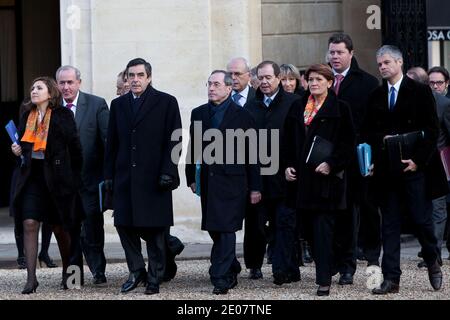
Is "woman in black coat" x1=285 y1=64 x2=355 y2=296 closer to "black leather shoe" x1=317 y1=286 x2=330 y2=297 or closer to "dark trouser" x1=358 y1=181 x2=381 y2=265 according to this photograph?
"black leather shoe" x1=317 y1=286 x2=330 y2=297

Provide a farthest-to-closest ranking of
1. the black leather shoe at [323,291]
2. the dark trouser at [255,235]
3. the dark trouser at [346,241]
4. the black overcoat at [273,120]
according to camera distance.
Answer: the dark trouser at [255,235] < the black overcoat at [273,120] < the dark trouser at [346,241] < the black leather shoe at [323,291]

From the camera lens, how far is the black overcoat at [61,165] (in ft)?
41.1

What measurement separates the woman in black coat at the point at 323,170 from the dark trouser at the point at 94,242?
1877 millimetres

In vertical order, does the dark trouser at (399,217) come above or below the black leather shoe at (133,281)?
above

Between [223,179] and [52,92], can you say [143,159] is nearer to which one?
[223,179]

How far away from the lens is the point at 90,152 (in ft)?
43.3

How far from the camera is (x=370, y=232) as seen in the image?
A: 13.4m

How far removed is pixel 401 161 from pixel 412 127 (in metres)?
0.31

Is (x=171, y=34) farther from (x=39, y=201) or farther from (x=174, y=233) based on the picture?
(x=39, y=201)

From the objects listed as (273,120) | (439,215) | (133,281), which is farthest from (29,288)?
(439,215)

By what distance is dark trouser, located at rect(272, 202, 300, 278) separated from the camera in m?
12.9

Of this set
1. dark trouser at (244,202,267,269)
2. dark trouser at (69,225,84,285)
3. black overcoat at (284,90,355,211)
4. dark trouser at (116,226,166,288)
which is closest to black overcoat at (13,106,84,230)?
dark trouser at (69,225,84,285)

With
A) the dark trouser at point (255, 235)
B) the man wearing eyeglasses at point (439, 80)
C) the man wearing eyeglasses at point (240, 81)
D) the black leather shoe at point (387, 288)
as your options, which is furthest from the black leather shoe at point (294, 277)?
the man wearing eyeglasses at point (439, 80)

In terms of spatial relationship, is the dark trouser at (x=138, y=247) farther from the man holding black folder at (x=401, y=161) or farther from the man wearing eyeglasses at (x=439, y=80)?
the man wearing eyeglasses at (x=439, y=80)
